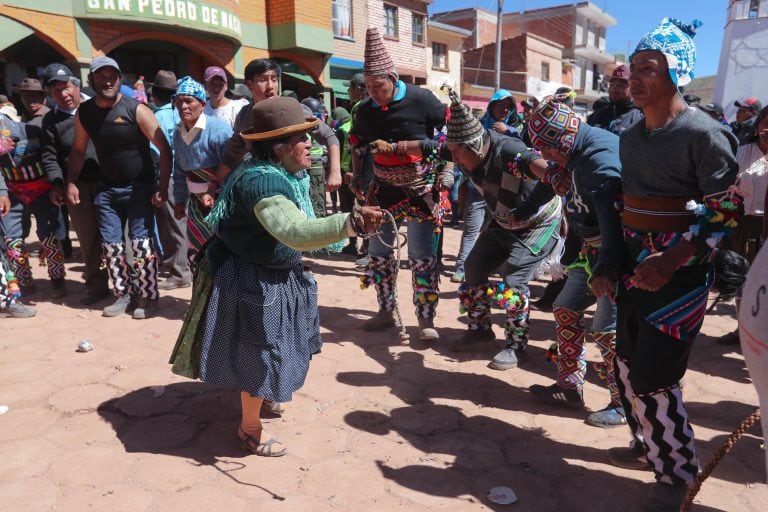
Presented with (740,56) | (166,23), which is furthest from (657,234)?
(740,56)

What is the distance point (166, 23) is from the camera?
13844mm

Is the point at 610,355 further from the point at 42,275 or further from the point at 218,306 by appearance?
the point at 42,275

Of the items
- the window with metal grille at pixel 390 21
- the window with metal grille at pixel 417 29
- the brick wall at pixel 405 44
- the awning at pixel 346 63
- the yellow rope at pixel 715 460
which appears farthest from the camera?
the window with metal grille at pixel 417 29

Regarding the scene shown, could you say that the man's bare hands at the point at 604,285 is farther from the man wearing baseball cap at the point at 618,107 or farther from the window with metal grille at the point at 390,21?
the window with metal grille at the point at 390,21

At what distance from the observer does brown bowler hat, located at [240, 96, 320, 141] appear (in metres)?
2.62

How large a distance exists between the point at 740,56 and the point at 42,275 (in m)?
16.5

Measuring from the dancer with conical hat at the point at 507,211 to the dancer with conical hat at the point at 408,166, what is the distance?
0.65 feet

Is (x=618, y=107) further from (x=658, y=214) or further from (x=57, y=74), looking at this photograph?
(x=57, y=74)

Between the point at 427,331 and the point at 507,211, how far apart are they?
1249mm

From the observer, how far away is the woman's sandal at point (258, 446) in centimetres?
297

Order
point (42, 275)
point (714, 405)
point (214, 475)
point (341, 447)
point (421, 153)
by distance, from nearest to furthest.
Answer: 1. point (214, 475)
2. point (341, 447)
3. point (714, 405)
4. point (421, 153)
5. point (42, 275)

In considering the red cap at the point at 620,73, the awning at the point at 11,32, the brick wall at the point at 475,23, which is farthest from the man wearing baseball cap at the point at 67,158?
the brick wall at the point at 475,23

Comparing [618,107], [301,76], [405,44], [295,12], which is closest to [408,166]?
[618,107]

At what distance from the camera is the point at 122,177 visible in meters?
5.01
